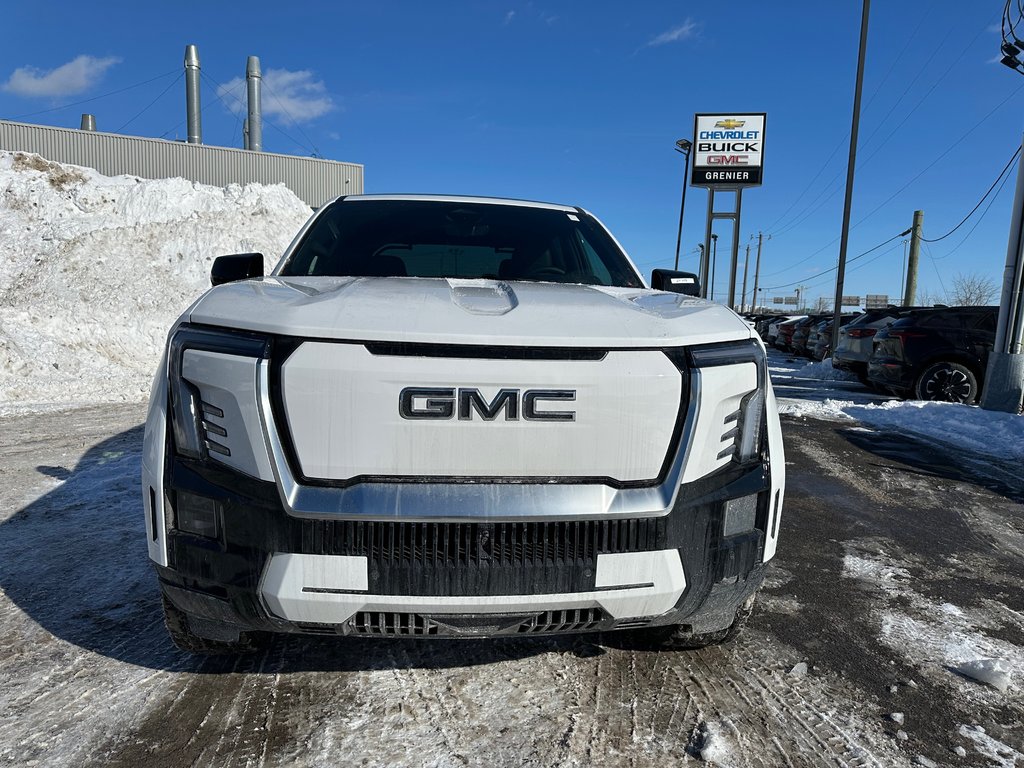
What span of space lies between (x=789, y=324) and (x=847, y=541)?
20.4 m

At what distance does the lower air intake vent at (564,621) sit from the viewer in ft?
5.66

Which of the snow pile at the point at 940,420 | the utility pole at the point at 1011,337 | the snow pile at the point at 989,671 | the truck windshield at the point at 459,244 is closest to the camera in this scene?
the snow pile at the point at 989,671

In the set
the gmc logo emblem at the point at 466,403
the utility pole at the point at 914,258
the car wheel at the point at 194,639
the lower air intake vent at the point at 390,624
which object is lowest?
the car wheel at the point at 194,639

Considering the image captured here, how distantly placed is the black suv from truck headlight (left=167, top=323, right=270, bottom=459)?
33.0ft

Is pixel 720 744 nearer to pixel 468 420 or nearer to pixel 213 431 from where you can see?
pixel 468 420

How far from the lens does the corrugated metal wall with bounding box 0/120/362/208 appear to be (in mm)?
19266

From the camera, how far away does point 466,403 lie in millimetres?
1621

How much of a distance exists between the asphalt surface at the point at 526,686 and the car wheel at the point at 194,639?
123 mm

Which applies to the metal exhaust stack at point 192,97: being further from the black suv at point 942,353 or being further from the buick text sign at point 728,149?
the black suv at point 942,353

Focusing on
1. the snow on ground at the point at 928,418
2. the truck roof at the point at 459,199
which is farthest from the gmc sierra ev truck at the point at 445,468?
the snow on ground at the point at 928,418

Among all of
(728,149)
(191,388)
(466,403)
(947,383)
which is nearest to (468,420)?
(466,403)

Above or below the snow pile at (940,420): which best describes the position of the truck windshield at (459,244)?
above

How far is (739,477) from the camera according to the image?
1822mm

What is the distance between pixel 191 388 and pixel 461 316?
0.75 metres
